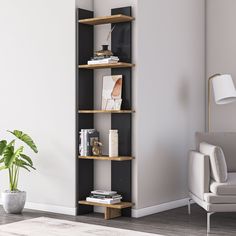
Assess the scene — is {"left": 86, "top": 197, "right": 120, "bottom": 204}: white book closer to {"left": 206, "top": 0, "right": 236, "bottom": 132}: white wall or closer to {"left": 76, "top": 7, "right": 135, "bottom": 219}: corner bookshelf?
{"left": 76, "top": 7, "right": 135, "bottom": 219}: corner bookshelf

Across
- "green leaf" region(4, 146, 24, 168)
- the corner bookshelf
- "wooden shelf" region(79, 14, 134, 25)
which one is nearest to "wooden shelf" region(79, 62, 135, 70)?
the corner bookshelf

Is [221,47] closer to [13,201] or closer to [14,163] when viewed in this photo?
[14,163]

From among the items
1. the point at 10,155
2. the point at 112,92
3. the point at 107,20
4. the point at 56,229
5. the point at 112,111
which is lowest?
the point at 56,229

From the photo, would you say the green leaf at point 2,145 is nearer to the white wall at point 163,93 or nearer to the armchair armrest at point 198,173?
the white wall at point 163,93

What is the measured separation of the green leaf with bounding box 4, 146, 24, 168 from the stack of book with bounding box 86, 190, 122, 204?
0.84m

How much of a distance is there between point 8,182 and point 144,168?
5.28 feet

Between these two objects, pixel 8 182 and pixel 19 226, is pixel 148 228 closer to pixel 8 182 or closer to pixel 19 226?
pixel 19 226

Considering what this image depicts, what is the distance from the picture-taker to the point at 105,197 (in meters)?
5.38

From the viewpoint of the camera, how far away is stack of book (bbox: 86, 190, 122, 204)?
534 cm

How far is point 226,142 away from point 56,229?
2.03 m

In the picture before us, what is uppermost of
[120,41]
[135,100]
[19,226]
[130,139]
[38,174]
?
[120,41]

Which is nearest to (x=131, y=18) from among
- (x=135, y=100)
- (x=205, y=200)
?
(x=135, y=100)

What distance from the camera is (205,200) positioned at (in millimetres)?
4891

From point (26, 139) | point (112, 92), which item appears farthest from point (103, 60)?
point (26, 139)
